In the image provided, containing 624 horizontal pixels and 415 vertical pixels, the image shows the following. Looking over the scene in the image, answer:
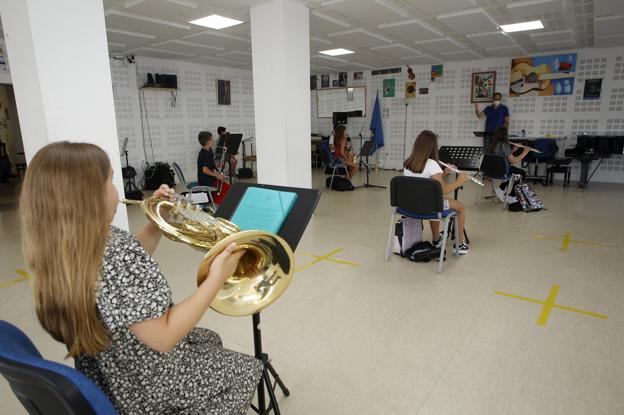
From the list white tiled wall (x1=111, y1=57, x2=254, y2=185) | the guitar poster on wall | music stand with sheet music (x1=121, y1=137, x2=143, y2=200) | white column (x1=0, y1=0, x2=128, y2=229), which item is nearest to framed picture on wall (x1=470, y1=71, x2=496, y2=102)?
the guitar poster on wall

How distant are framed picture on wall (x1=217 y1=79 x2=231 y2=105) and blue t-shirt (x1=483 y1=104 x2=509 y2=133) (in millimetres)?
6375

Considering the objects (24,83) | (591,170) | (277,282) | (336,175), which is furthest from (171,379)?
(591,170)

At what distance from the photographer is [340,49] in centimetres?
804

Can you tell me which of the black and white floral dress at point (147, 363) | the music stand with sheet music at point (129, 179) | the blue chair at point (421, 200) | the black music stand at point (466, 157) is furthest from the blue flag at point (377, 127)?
the black and white floral dress at point (147, 363)

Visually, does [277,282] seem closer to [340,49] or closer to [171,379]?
[171,379]

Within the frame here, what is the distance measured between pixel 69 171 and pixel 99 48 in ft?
8.51

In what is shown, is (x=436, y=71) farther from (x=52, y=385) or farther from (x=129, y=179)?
(x=52, y=385)

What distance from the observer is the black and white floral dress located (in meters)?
1.03

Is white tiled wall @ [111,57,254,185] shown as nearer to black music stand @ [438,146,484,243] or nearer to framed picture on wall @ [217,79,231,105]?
framed picture on wall @ [217,79,231,105]

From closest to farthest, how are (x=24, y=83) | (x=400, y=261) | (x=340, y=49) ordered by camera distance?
(x=24, y=83) → (x=400, y=261) → (x=340, y=49)

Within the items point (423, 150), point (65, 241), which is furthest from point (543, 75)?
point (65, 241)

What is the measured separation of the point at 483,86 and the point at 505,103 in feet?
2.17

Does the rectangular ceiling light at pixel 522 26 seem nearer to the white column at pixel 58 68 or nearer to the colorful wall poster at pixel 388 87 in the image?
the colorful wall poster at pixel 388 87

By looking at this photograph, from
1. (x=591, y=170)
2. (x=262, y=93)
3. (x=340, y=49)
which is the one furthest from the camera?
(x=591, y=170)
